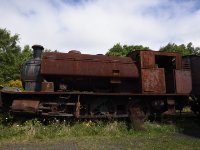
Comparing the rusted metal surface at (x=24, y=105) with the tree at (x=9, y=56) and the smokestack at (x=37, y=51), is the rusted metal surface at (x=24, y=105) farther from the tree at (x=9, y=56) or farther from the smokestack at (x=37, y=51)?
the tree at (x=9, y=56)

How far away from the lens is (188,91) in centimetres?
1354

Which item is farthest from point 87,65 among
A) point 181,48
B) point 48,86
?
point 181,48

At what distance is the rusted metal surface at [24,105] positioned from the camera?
11008mm

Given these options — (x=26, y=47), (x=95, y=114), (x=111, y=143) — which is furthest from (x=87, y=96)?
(x=26, y=47)

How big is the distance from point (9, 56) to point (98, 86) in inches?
1068

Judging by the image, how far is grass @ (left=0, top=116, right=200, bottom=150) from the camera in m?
9.19

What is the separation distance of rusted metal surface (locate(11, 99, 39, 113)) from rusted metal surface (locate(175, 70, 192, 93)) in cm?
604

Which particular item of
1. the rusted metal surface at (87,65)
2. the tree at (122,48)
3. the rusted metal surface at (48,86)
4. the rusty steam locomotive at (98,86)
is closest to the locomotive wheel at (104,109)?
the rusty steam locomotive at (98,86)

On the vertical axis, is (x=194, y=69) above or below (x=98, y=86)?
above

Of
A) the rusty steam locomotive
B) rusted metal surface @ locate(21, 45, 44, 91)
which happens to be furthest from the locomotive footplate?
rusted metal surface @ locate(21, 45, 44, 91)

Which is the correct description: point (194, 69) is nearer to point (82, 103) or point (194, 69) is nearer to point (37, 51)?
point (82, 103)

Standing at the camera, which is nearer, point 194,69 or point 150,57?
point 150,57

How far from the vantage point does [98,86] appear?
42.5 feet

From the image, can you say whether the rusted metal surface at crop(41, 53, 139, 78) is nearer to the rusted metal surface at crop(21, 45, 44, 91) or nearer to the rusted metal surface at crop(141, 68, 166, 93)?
the rusted metal surface at crop(141, 68, 166, 93)
